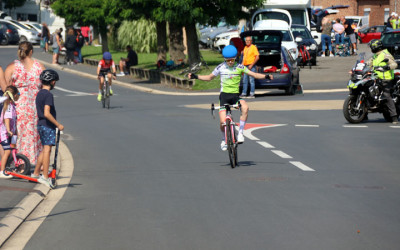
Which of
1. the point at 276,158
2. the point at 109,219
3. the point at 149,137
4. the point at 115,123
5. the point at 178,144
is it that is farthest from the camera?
the point at 115,123

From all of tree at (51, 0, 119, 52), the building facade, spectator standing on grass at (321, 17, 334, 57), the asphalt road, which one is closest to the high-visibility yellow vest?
the asphalt road

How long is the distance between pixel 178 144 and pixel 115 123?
4.93 meters

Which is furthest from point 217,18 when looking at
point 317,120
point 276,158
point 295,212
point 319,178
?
point 295,212

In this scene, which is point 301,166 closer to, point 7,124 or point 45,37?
point 7,124

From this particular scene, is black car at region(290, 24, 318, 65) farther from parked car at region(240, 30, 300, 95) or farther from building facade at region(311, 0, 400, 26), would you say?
building facade at region(311, 0, 400, 26)

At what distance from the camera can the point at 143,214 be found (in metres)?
9.59

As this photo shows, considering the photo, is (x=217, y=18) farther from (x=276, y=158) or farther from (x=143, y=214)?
(x=143, y=214)

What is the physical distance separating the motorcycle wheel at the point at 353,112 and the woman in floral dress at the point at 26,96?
864cm

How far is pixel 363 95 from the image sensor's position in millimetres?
19719

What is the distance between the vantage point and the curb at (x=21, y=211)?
8.66 meters

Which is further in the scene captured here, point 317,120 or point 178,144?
point 317,120

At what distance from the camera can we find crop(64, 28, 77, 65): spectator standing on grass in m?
47.8

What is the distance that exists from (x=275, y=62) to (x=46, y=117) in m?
19.1

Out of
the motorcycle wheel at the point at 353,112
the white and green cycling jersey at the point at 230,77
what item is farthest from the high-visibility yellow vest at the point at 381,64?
the white and green cycling jersey at the point at 230,77
